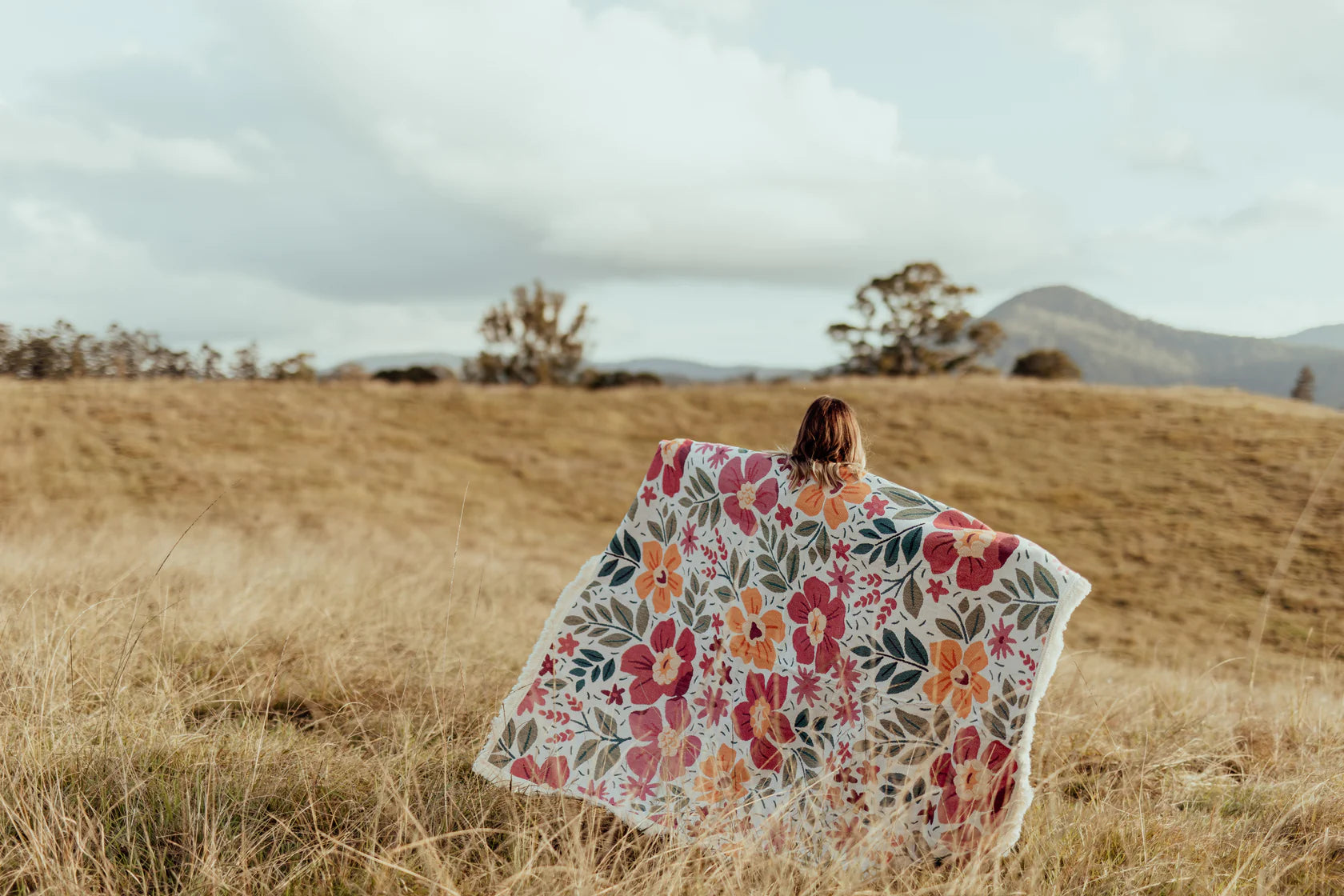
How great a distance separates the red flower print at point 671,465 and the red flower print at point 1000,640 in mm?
1434

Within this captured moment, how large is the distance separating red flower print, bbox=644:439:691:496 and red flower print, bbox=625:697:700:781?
36.4 inches

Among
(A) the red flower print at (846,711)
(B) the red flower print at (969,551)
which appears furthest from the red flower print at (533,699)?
(B) the red flower print at (969,551)

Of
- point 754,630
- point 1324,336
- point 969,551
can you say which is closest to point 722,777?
point 754,630

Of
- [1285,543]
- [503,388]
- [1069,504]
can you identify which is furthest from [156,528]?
[1285,543]

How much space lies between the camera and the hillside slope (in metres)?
13.6

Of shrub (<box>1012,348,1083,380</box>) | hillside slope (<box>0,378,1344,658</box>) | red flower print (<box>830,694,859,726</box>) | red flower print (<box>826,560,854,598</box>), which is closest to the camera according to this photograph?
red flower print (<box>830,694,859,726</box>)

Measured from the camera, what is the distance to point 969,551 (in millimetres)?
3057

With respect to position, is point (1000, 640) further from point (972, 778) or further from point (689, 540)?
point (689, 540)

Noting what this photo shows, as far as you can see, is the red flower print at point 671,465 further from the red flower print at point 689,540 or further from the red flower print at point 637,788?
the red flower print at point 637,788

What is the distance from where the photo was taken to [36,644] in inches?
144

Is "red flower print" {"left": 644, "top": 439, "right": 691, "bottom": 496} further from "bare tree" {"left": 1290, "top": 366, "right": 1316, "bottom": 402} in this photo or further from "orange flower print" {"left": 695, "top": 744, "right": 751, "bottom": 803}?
"bare tree" {"left": 1290, "top": 366, "right": 1316, "bottom": 402}

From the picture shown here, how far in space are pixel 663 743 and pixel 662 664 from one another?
325 mm

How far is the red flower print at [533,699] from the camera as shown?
3.44 metres

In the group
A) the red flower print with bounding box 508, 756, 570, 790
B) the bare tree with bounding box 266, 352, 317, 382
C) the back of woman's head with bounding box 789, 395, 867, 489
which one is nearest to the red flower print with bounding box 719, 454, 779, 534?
the back of woman's head with bounding box 789, 395, 867, 489
